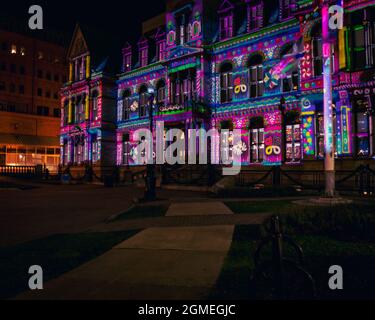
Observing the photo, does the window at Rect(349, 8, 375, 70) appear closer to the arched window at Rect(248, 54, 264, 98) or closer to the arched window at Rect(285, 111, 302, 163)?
the arched window at Rect(285, 111, 302, 163)

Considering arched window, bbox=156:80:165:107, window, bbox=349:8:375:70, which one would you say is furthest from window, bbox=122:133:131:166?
window, bbox=349:8:375:70

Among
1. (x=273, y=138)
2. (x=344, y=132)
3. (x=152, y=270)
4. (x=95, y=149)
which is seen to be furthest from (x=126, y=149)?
(x=152, y=270)

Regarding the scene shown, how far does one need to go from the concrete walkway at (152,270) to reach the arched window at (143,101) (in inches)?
1014

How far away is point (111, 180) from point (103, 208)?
44.1 ft

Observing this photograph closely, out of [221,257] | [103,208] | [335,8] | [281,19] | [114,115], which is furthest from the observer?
[114,115]

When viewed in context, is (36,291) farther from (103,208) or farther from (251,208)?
(103,208)

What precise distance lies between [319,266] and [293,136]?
18.2 meters

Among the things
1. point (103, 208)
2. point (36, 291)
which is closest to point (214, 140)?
point (103, 208)

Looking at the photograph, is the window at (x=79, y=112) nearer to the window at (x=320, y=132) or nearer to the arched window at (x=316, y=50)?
the arched window at (x=316, y=50)

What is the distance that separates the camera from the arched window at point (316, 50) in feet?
64.5

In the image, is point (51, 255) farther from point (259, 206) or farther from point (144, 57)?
point (144, 57)

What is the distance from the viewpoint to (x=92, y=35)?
37812mm

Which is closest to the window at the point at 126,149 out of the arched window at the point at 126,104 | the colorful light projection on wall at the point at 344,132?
the arched window at the point at 126,104

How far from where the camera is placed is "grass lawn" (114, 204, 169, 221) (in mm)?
10594
